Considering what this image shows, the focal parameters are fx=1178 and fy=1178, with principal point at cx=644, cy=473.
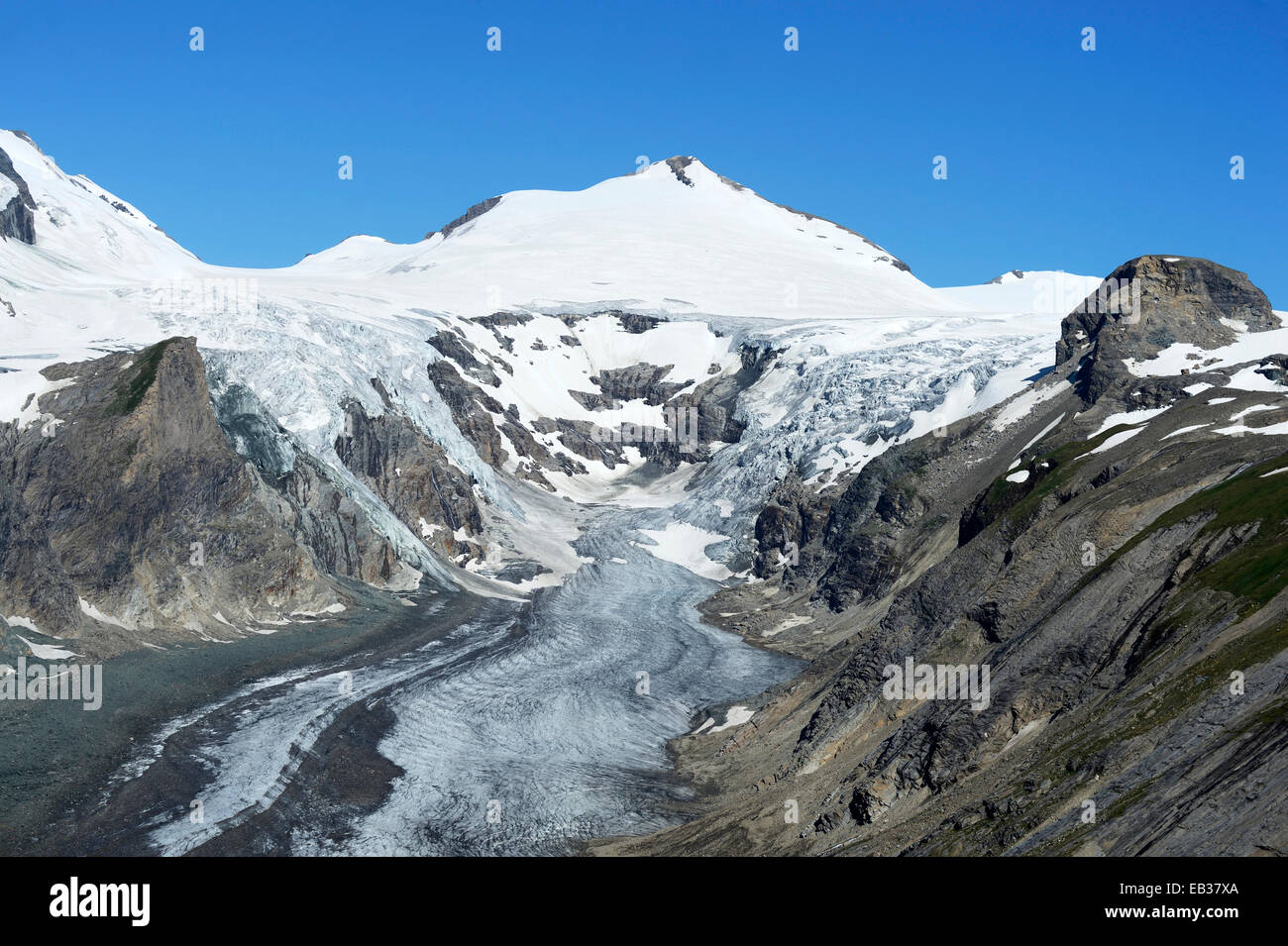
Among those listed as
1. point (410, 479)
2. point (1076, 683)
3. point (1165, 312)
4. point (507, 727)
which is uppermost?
point (1165, 312)

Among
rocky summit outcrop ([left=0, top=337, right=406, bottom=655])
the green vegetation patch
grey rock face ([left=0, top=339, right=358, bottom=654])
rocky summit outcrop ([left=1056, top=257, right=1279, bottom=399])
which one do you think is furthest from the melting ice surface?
rocky summit outcrop ([left=1056, top=257, right=1279, bottom=399])

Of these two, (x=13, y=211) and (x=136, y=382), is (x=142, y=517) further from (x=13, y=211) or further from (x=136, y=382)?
(x=13, y=211)

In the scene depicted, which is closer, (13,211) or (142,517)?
(142,517)

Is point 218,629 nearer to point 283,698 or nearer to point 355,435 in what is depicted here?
point 283,698

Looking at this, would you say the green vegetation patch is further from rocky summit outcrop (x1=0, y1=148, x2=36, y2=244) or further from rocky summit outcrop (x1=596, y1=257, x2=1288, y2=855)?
rocky summit outcrop (x1=0, y1=148, x2=36, y2=244)

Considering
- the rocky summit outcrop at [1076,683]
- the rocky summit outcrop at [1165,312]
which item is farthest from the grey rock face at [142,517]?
the rocky summit outcrop at [1165,312]

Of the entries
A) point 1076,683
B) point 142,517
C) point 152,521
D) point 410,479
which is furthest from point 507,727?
point 410,479

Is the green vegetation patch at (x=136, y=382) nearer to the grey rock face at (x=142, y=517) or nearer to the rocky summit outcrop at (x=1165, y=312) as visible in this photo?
the grey rock face at (x=142, y=517)

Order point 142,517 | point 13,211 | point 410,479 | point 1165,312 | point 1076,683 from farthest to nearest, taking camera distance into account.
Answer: point 13,211 < point 410,479 < point 1165,312 < point 142,517 < point 1076,683
